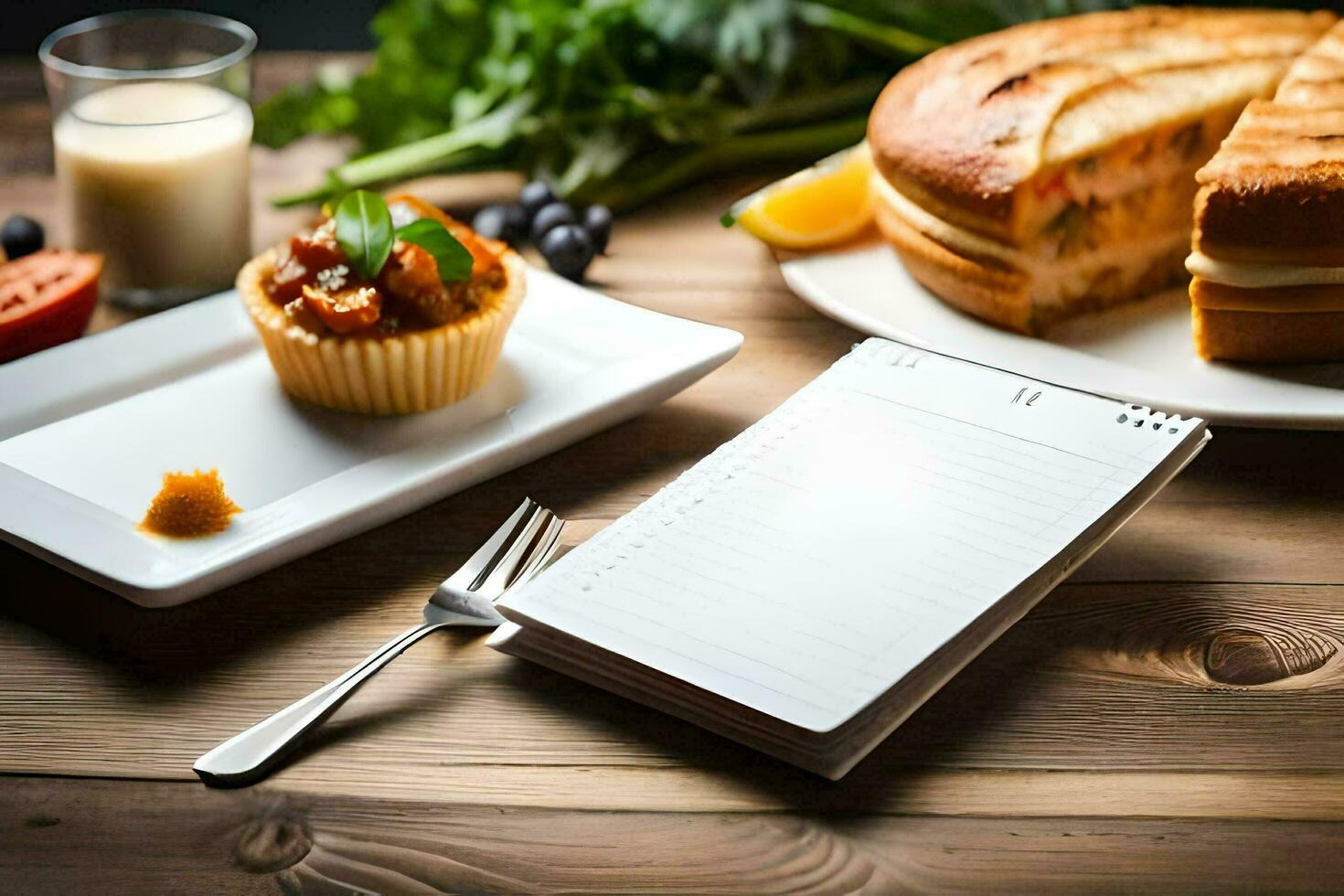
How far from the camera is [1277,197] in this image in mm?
1920

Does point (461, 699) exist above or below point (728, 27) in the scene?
below

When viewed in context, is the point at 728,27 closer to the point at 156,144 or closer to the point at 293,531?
the point at 156,144

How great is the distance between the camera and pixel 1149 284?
2422mm

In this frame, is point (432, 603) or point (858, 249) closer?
point (432, 603)

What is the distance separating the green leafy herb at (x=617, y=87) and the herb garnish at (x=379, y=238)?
0.88 m

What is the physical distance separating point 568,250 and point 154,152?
0.72 meters

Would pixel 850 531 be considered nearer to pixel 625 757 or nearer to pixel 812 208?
→ pixel 625 757

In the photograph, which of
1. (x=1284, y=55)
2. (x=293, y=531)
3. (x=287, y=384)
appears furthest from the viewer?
(x=1284, y=55)

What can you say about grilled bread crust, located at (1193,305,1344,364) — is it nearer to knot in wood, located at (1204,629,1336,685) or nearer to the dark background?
knot in wood, located at (1204,629,1336,685)

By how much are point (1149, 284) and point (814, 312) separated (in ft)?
2.06

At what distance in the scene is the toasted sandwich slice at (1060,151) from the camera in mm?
2135

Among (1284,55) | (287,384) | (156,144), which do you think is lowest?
(287,384)

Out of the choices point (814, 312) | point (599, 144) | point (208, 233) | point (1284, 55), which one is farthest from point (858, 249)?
point (208, 233)

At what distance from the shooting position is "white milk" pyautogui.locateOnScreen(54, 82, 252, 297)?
90.7 inches
